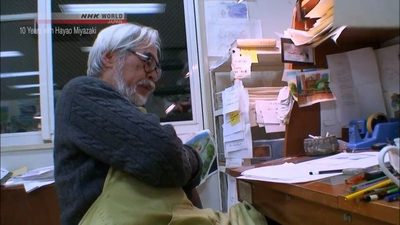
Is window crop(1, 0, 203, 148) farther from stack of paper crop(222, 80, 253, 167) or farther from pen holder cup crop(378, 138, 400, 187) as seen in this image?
pen holder cup crop(378, 138, 400, 187)

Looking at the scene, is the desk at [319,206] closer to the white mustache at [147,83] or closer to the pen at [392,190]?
the pen at [392,190]

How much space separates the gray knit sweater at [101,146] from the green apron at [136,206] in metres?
0.02

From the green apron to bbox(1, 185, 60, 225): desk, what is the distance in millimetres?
899

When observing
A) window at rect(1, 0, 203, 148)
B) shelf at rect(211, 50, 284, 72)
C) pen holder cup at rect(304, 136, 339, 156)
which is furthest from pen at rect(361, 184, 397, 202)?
window at rect(1, 0, 203, 148)

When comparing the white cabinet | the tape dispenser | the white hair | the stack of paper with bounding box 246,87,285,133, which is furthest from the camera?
the white cabinet

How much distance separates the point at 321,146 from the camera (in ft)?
3.11

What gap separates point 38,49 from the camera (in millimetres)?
1906

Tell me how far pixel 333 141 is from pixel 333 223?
0.98 feet

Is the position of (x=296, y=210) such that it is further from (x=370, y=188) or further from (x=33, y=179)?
(x=33, y=179)

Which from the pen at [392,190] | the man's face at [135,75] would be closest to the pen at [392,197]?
the pen at [392,190]

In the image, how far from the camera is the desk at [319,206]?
0.47 meters

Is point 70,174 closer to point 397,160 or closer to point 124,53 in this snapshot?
point 124,53

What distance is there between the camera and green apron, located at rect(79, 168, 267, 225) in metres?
0.71

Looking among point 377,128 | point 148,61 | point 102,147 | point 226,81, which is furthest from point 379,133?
point 226,81
